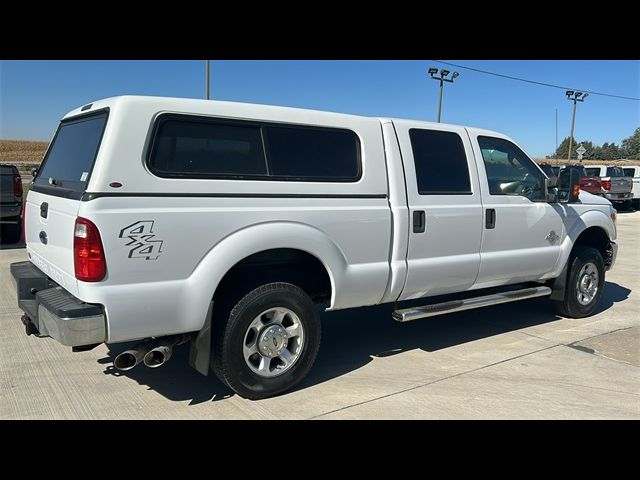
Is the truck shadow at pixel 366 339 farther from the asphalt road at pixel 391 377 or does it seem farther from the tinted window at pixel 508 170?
the tinted window at pixel 508 170

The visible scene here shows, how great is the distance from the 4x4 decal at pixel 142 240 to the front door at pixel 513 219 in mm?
3054

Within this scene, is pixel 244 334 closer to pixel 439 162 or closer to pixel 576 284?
pixel 439 162

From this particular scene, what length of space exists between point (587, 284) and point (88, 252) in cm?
558

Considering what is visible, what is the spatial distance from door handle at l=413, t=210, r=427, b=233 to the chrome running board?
0.70 m

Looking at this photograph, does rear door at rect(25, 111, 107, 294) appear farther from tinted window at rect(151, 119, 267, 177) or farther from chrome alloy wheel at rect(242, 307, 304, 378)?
chrome alloy wheel at rect(242, 307, 304, 378)

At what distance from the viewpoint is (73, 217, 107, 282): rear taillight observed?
10.2 ft

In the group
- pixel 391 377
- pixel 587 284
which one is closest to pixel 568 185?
pixel 587 284

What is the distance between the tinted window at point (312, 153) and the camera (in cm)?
388

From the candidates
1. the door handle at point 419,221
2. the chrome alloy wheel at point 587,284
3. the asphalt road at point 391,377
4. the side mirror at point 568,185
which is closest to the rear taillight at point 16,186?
the asphalt road at point 391,377

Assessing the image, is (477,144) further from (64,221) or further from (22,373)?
(22,373)

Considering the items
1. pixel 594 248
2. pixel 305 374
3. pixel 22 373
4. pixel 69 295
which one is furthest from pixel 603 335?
pixel 22 373

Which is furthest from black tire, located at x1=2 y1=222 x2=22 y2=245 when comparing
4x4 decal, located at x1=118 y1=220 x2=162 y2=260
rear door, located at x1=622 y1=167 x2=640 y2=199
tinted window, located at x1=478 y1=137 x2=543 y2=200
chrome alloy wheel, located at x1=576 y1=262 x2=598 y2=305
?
rear door, located at x1=622 y1=167 x2=640 y2=199

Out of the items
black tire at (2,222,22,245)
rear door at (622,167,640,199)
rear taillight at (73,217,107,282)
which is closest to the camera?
rear taillight at (73,217,107,282)

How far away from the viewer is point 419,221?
4.48 m
